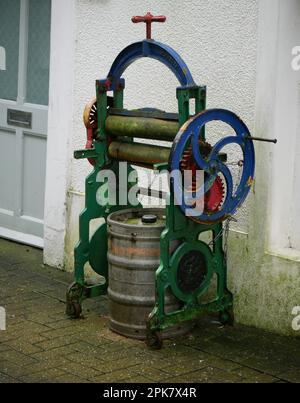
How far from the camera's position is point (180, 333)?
22.3 ft

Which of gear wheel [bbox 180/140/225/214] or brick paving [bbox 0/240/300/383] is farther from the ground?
gear wheel [bbox 180/140/225/214]

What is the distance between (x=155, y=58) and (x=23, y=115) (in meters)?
2.74

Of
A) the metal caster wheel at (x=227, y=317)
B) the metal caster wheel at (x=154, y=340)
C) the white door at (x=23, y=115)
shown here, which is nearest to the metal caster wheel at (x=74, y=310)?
the metal caster wheel at (x=154, y=340)

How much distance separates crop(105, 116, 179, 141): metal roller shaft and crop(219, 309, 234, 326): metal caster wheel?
4.49 ft

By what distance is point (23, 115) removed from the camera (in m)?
9.06

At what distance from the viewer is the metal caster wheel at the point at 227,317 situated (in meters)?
6.99

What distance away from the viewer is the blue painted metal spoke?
6.20 metres

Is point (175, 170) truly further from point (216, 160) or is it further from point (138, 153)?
point (138, 153)

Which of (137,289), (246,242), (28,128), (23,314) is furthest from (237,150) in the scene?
(28,128)

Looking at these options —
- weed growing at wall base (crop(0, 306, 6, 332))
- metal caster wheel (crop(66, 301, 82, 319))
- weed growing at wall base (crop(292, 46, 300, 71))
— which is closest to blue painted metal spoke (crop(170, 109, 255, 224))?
weed growing at wall base (crop(292, 46, 300, 71))

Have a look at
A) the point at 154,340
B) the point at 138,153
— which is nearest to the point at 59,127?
the point at 138,153

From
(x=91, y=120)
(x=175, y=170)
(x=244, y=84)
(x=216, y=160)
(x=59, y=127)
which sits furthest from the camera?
(x=59, y=127)

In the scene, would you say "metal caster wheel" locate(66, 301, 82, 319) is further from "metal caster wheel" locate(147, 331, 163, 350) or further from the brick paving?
"metal caster wheel" locate(147, 331, 163, 350)

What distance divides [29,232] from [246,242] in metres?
2.84
